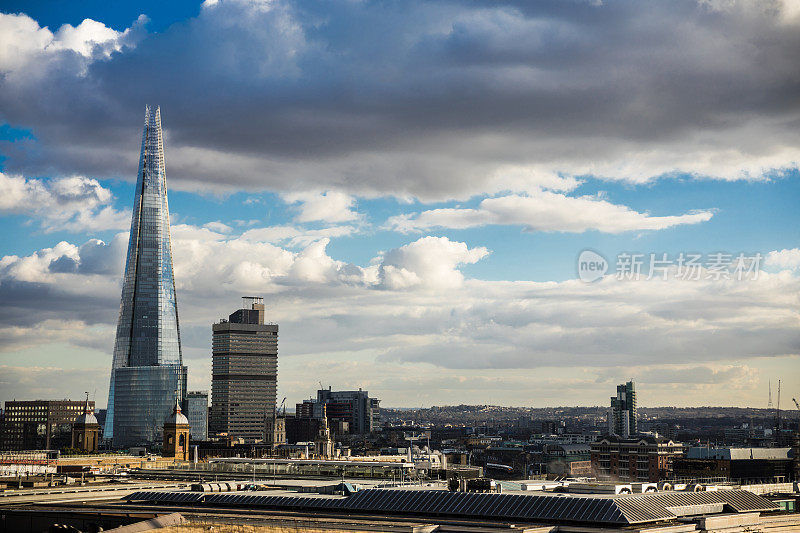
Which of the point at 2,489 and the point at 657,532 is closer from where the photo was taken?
the point at 657,532

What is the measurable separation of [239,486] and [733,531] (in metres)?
68.5

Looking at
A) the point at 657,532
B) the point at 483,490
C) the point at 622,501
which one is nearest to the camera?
the point at 657,532

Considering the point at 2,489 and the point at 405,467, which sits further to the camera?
the point at 405,467

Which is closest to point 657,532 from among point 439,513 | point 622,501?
point 622,501

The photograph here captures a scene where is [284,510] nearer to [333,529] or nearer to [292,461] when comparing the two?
[333,529]

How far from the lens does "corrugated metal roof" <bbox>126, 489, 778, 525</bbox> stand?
305 feet

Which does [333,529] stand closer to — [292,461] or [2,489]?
[2,489]

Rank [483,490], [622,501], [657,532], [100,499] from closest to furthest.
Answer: [657,532]
[622,501]
[483,490]
[100,499]

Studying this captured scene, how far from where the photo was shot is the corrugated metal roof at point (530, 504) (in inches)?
3654

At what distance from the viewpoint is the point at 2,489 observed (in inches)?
5650

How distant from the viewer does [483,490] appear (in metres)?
115

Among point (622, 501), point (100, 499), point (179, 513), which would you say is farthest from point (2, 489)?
point (622, 501)

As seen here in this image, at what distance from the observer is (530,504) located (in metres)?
97.6

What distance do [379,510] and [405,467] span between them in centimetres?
5921
